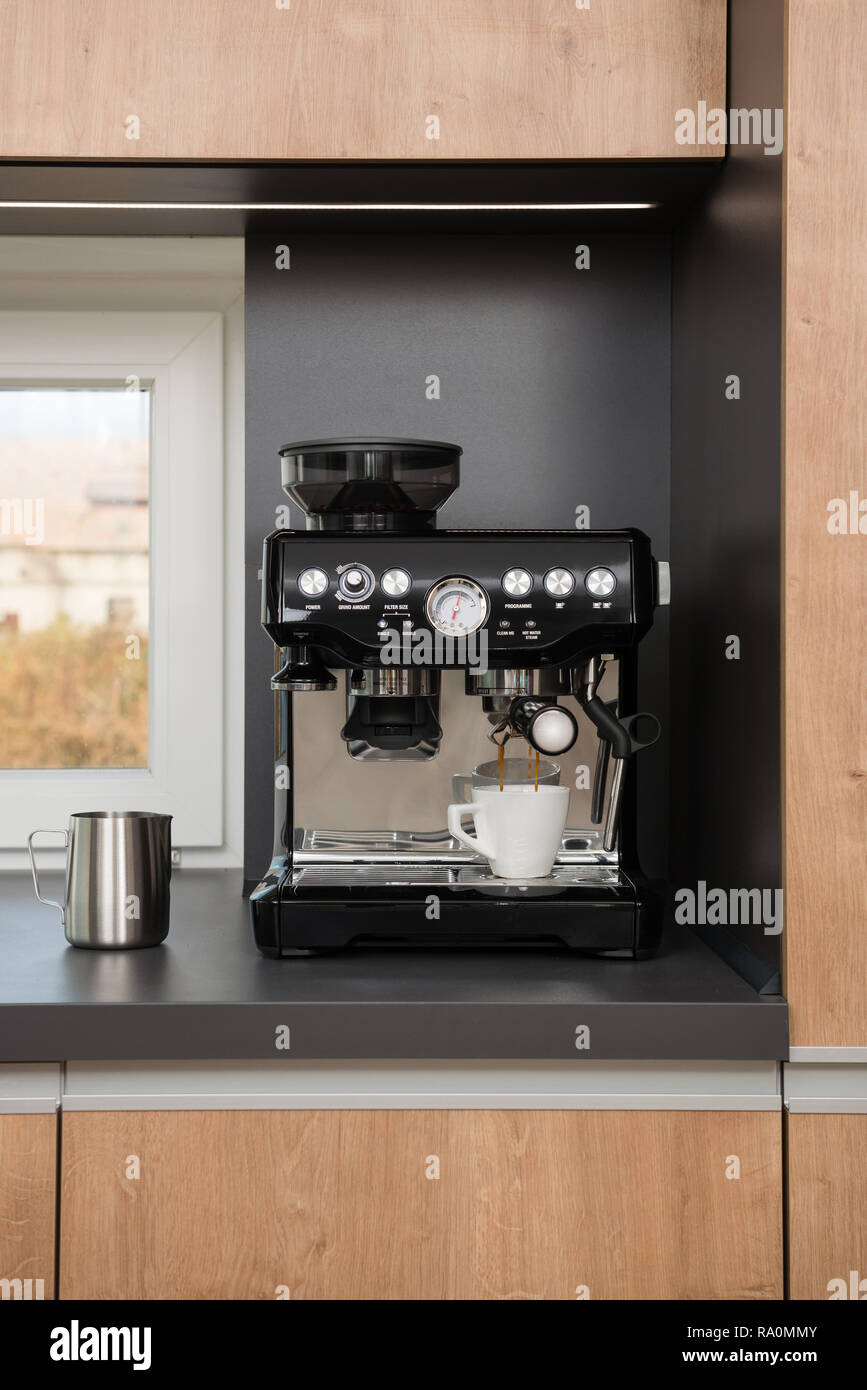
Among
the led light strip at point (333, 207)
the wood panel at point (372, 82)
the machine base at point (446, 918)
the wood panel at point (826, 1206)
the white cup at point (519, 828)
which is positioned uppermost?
the wood panel at point (372, 82)

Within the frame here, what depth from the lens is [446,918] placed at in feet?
3.64

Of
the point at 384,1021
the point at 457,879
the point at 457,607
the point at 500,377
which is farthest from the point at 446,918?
the point at 500,377

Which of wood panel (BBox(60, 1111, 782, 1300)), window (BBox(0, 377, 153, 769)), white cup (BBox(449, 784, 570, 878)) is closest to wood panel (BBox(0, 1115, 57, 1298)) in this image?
wood panel (BBox(60, 1111, 782, 1300))

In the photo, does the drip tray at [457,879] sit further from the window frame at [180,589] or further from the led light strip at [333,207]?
the led light strip at [333,207]

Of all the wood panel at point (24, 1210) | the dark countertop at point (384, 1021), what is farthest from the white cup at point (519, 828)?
the wood panel at point (24, 1210)

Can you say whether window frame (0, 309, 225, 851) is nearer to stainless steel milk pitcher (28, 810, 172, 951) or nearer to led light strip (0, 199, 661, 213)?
led light strip (0, 199, 661, 213)

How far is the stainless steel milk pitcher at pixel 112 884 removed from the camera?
45.6 inches

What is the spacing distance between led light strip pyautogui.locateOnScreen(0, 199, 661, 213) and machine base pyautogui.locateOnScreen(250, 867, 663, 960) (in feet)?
2.49

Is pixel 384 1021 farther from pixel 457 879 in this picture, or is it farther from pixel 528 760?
pixel 528 760

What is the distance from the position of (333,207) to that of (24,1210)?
3.50ft

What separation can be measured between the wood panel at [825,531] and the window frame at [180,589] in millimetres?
862

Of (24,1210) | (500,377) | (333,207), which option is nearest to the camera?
(24,1210)

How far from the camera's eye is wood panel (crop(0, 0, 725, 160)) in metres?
1.20
